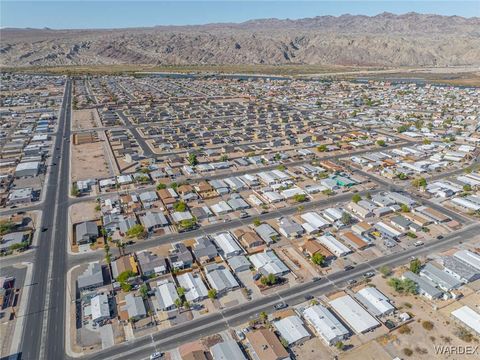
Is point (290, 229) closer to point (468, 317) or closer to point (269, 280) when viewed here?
point (269, 280)

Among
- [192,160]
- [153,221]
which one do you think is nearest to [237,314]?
[153,221]

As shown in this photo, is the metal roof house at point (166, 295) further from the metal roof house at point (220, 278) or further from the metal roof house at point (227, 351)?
the metal roof house at point (227, 351)

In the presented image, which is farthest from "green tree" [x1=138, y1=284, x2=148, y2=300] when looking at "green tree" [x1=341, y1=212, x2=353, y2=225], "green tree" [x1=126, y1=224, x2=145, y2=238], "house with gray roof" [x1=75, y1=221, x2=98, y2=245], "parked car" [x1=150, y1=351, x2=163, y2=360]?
"green tree" [x1=341, y1=212, x2=353, y2=225]

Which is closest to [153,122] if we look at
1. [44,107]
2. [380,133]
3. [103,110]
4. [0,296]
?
[103,110]

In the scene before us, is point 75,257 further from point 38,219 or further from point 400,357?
point 400,357

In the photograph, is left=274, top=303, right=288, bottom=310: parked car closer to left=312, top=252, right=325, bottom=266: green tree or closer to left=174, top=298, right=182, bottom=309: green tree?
left=312, top=252, right=325, bottom=266: green tree

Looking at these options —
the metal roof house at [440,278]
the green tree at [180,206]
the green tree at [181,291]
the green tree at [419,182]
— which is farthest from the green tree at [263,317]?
the green tree at [419,182]
